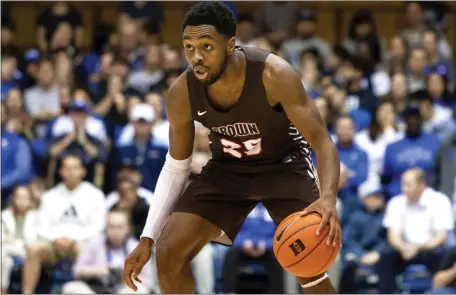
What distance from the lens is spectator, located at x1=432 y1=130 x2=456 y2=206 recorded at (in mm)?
9094

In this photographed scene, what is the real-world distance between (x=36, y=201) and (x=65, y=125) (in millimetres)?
1069

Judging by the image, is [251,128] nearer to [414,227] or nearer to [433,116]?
[414,227]

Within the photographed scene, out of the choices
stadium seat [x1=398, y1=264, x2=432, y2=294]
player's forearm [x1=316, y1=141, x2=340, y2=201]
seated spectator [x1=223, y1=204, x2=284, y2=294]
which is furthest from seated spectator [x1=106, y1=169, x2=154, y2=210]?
player's forearm [x1=316, y1=141, x2=340, y2=201]

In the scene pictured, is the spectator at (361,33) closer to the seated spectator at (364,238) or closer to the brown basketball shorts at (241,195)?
the seated spectator at (364,238)

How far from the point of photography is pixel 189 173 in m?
5.34

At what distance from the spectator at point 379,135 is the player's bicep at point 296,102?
15.3 feet

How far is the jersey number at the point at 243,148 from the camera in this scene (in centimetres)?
510

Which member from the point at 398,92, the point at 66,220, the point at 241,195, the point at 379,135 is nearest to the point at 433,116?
the point at 398,92

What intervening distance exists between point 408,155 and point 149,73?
316 centimetres

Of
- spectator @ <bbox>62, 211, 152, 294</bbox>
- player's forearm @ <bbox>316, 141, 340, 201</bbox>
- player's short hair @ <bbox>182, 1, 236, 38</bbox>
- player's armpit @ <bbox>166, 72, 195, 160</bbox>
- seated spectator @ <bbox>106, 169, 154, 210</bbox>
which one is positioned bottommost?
spectator @ <bbox>62, 211, 152, 294</bbox>

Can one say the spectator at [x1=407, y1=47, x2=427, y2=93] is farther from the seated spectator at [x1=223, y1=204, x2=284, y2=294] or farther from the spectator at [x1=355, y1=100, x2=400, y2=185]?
the seated spectator at [x1=223, y1=204, x2=284, y2=294]

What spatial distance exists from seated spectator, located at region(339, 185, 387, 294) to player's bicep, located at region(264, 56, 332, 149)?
151 inches

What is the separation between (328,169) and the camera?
464 cm

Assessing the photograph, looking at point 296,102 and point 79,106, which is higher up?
point 296,102
